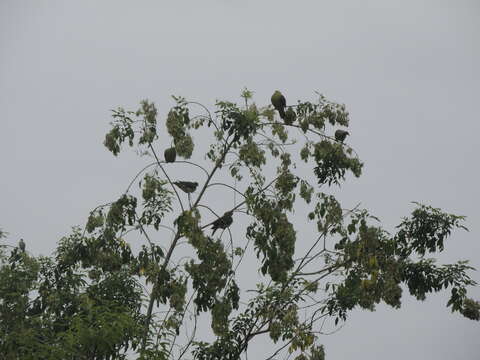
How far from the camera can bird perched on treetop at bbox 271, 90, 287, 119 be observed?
7.04 meters

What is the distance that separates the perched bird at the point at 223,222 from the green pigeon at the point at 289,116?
1255mm

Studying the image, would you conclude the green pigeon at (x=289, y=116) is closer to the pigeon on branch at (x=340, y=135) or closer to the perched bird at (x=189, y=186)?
the pigeon on branch at (x=340, y=135)

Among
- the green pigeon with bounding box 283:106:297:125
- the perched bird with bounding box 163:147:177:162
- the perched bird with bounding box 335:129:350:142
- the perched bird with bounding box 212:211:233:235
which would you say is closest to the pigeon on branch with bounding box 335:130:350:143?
the perched bird with bounding box 335:129:350:142

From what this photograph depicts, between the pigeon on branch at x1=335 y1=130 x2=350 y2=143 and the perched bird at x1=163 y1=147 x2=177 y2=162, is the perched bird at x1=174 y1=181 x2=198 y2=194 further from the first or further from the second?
the pigeon on branch at x1=335 y1=130 x2=350 y2=143

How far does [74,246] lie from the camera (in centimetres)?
763

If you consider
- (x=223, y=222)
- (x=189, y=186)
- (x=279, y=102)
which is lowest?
(x=223, y=222)

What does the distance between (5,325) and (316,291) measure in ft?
14.5

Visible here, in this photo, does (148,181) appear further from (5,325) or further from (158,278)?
(5,325)

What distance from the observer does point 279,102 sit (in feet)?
23.3

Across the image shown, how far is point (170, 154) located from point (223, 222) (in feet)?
3.08

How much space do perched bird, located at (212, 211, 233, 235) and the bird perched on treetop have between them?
131 cm

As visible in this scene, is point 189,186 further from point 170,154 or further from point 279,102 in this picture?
point 279,102

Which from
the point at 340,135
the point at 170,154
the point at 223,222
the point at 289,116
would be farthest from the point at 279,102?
the point at 223,222

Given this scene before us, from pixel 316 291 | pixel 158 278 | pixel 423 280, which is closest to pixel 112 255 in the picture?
pixel 158 278
